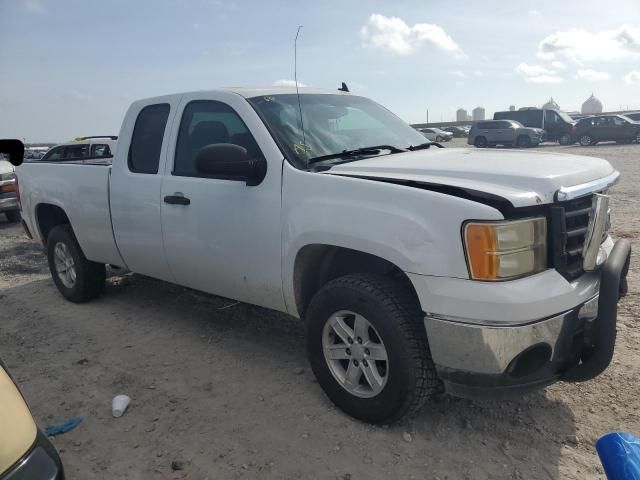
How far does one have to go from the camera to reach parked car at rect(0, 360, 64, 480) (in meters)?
1.48

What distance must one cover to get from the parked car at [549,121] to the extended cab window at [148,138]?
93.2 ft

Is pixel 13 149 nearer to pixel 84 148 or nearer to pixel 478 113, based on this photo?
pixel 84 148

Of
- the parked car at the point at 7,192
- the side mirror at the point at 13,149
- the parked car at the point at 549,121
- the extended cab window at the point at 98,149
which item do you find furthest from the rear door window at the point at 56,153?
the parked car at the point at 549,121

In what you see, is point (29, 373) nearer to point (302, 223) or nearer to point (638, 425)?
point (302, 223)

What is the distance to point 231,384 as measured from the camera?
3.56 metres

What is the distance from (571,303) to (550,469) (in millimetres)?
804

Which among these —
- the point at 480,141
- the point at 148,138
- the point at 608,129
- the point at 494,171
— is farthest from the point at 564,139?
the point at 494,171

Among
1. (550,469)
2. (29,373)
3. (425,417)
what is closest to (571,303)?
(550,469)

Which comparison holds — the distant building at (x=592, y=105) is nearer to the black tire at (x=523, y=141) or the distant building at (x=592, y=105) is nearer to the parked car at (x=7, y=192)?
the black tire at (x=523, y=141)

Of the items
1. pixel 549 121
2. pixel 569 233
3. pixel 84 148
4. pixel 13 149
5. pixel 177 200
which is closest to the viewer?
pixel 13 149

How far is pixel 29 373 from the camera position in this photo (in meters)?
3.86

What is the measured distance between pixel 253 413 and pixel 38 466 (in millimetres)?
1768

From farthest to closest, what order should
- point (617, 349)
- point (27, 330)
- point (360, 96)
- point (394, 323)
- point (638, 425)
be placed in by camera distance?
1. point (27, 330)
2. point (360, 96)
3. point (617, 349)
4. point (638, 425)
5. point (394, 323)

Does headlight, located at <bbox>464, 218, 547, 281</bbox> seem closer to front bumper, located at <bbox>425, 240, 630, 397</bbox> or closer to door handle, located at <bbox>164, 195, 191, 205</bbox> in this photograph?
front bumper, located at <bbox>425, 240, 630, 397</bbox>
